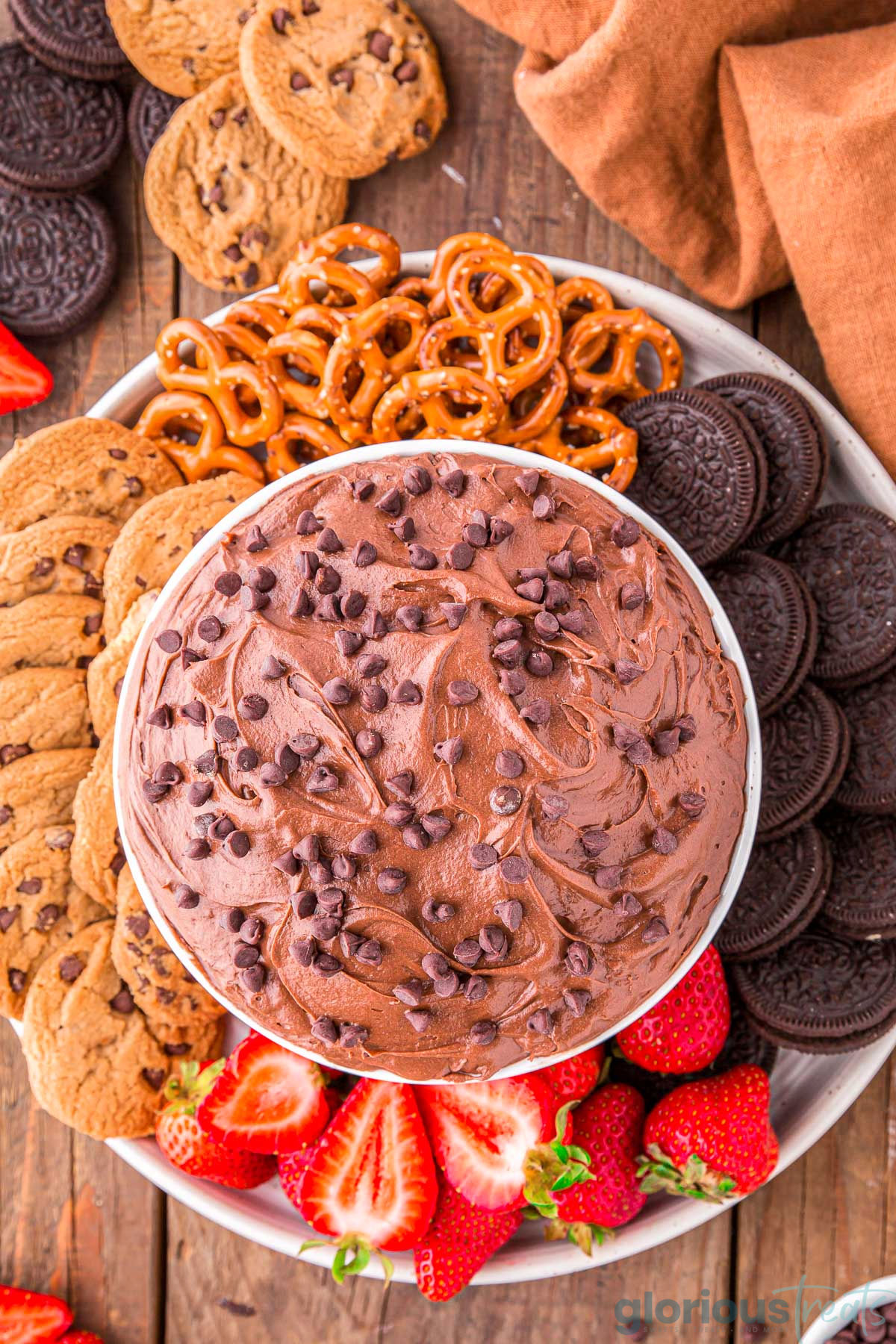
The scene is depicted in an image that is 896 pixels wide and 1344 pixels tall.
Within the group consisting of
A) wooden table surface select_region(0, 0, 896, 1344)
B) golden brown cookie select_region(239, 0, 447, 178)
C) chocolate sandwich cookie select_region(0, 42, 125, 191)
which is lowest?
wooden table surface select_region(0, 0, 896, 1344)

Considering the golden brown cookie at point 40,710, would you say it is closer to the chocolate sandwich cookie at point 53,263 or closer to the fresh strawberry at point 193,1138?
the fresh strawberry at point 193,1138

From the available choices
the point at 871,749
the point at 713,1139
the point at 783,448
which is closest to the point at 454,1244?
the point at 713,1139

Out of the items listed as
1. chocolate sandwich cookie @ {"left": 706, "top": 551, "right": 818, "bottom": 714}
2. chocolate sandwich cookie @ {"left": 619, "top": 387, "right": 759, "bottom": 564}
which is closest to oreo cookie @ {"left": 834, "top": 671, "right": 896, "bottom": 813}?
chocolate sandwich cookie @ {"left": 706, "top": 551, "right": 818, "bottom": 714}

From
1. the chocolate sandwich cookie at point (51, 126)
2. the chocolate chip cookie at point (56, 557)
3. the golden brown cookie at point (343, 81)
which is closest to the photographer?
the chocolate chip cookie at point (56, 557)

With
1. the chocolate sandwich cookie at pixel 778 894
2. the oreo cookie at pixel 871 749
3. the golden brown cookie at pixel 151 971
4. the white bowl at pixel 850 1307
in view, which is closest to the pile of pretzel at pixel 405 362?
the oreo cookie at pixel 871 749

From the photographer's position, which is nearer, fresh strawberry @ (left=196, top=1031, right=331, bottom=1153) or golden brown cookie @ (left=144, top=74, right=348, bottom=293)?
fresh strawberry @ (left=196, top=1031, right=331, bottom=1153)

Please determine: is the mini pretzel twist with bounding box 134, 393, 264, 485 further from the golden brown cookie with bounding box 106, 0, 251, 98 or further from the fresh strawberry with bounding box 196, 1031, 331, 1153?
the fresh strawberry with bounding box 196, 1031, 331, 1153

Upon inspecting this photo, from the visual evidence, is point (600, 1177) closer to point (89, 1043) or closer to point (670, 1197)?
point (670, 1197)

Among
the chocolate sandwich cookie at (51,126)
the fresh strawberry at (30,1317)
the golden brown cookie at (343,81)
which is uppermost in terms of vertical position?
the golden brown cookie at (343,81)
